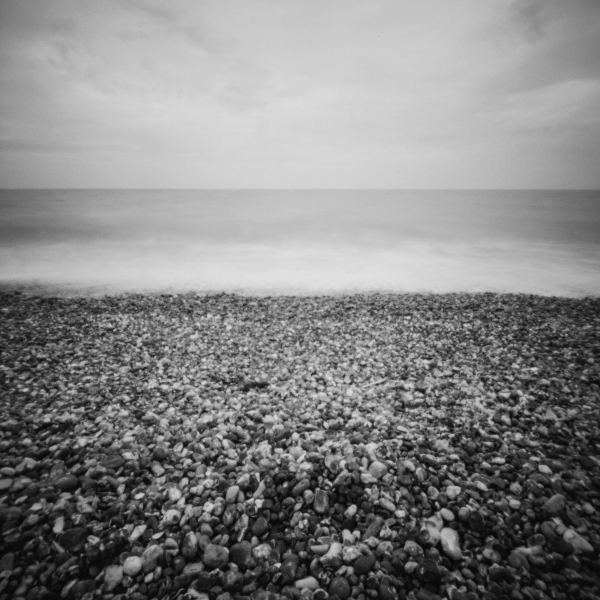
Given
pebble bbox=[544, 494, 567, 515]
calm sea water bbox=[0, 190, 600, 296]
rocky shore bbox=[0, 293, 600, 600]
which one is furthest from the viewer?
calm sea water bbox=[0, 190, 600, 296]

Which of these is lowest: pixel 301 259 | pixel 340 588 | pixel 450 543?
pixel 340 588

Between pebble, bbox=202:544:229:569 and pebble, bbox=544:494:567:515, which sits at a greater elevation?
pebble, bbox=544:494:567:515

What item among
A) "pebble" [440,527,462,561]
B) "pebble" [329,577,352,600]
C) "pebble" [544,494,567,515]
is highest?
"pebble" [544,494,567,515]

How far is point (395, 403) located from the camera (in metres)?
4.91

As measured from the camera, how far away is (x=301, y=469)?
3.58 metres

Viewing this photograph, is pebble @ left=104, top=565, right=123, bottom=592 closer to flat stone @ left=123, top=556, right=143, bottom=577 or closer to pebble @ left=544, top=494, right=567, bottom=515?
flat stone @ left=123, top=556, right=143, bottom=577

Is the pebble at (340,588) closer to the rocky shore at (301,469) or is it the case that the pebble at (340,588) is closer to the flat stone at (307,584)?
the rocky shore at (301,469)

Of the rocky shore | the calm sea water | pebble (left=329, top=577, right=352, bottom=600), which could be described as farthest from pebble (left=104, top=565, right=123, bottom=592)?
the calm sea water

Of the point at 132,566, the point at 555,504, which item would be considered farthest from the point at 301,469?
the point at 555,504

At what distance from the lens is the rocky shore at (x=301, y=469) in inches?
105

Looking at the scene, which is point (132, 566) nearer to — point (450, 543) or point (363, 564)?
point (363, 564)

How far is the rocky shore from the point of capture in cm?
268

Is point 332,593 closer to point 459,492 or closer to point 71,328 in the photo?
point 459,492

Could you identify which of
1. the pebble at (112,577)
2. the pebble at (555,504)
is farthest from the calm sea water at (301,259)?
the pebble at (112,577)
